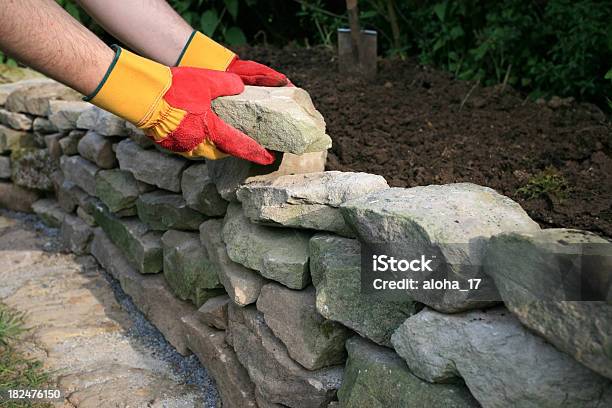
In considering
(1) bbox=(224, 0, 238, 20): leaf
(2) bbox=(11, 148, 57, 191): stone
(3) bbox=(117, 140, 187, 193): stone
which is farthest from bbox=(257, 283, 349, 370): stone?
(1) bbox=(224, 0, 238, 20): leaf

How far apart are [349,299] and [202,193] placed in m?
0.89

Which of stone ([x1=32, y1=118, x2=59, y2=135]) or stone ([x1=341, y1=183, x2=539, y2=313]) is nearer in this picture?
stone ([x1=341, y1=183, x2=539, y2=313])

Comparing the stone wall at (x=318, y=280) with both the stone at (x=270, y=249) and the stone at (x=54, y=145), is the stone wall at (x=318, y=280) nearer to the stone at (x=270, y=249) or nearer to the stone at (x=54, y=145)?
the stone at (x=270, y=249)

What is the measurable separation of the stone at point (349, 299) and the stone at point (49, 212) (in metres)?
2.52

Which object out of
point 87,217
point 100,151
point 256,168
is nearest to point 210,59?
point 256,168

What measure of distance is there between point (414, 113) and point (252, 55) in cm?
127

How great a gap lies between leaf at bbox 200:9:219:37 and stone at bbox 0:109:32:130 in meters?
1.23

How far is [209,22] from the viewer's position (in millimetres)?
4297

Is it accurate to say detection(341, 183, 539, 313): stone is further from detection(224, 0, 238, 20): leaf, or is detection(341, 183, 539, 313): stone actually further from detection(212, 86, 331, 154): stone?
detection(224, 0, 238, 20): leaf

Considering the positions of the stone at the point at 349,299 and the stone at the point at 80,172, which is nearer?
the stone at the point at 349,299

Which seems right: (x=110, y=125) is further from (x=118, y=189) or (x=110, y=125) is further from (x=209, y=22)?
(x=209, y=22)

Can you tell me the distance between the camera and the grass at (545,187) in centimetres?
194

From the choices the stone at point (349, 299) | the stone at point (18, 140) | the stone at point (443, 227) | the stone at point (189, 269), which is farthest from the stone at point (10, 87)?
the stone at point (443, 227)

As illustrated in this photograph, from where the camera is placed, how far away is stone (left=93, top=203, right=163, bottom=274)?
283cm
